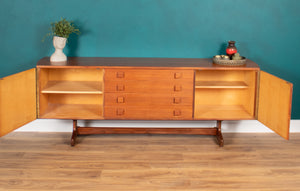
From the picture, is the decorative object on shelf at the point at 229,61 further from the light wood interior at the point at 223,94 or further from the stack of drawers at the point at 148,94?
the stack of drawers at the point at 148,94

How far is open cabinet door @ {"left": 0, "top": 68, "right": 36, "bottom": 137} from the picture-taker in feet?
9.59

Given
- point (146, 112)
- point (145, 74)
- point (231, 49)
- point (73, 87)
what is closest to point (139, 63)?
point (145, 74)

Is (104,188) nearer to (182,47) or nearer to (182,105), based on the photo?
(182,105)

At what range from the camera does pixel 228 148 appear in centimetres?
352

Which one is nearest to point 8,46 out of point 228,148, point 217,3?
point 217,3

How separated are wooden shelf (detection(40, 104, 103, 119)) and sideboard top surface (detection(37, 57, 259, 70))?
1.55 ft

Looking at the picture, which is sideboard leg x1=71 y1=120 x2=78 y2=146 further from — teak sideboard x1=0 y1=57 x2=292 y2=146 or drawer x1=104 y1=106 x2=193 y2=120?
drawer x1=104 y1=106 x2=193 y2=120

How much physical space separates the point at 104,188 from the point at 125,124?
4.39 ft

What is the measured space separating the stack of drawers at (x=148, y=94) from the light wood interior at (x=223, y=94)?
23 cm

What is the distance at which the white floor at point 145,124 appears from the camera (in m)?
3.95

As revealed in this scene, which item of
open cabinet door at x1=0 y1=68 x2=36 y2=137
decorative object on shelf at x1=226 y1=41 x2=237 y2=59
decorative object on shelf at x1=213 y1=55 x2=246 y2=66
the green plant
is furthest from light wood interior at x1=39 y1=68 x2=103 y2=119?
decorative object on shelf at x1=226 y1=41 x2=237 y2=59

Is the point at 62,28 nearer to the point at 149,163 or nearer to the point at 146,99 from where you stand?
the point at 146,99

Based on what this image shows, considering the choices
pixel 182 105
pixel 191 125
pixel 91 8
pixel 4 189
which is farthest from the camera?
pixel 191 125

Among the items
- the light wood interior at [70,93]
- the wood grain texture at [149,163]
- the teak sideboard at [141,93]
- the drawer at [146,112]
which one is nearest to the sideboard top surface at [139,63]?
the teak sideboard at [141,93]
